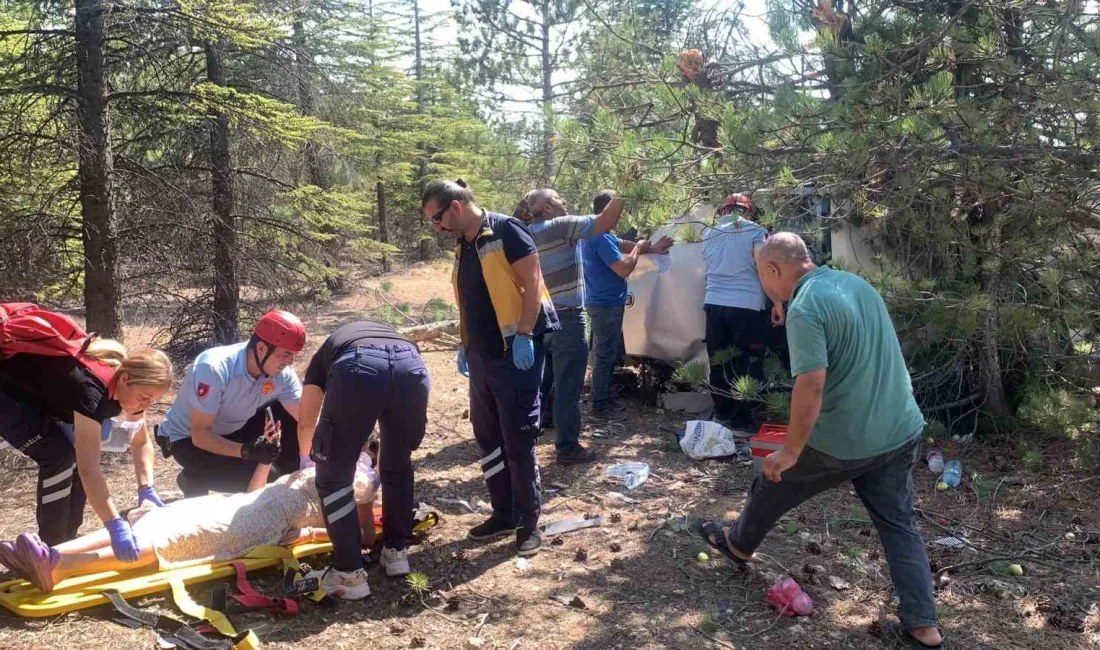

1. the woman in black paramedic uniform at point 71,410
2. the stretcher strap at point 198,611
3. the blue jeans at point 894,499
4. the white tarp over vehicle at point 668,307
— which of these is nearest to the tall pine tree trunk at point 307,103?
the white tarp over vehicle at point 668,307

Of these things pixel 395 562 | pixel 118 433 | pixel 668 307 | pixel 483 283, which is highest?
pixel 483 283

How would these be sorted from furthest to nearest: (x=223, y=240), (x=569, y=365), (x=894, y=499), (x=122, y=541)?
(x=223, y=240), (x=569, y=365), (x=122, y=541), (x=894, y=499)

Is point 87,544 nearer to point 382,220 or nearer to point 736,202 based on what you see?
point 736,202

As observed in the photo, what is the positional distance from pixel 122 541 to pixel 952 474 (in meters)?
4.55

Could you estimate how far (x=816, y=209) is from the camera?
4594mm

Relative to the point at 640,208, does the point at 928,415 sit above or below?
below

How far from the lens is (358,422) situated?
339 centimetres

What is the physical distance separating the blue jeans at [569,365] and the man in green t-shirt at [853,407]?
7.39ft

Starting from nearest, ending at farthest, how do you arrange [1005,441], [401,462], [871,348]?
[871,348], [401,462], [1005,441]

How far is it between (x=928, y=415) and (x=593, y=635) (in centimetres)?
357

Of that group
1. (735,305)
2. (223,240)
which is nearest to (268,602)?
(735,305)

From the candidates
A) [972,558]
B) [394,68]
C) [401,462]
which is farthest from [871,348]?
[394,68]

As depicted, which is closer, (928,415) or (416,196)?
(928,415)

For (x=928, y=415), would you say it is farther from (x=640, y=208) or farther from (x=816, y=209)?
(x=640, y=208)
